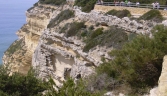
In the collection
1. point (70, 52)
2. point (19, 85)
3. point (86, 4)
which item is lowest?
point (19, 85)

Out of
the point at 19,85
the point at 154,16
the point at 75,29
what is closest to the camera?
the point at 19,85

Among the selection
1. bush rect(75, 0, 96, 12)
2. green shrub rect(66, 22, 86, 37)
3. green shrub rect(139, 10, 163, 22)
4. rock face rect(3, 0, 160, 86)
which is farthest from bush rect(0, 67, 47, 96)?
bush rect(75, 0, 96, 12)

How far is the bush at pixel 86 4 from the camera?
27.1 meters

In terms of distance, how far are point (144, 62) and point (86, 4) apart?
2057 cm

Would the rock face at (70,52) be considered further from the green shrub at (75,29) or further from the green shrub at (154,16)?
the green shrub at (154,16)

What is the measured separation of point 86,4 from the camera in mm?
29047

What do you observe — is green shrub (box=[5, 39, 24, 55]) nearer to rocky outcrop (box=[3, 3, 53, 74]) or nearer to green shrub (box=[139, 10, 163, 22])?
rocky outcrop (box=[3, 3, 53, 74])

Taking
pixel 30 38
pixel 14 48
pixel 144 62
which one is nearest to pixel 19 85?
pixel 144 62

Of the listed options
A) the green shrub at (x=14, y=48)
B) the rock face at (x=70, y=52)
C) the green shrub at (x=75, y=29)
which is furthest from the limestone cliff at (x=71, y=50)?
the green shrub at (x=14, y=48)

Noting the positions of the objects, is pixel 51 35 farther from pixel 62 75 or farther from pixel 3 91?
pixel 3 91

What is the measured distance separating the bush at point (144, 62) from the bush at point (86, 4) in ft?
57.5

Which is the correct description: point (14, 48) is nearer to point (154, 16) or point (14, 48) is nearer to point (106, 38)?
point (106, 38)

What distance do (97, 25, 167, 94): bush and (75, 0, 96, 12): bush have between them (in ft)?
57.5

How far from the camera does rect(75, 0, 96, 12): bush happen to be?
2712 cm
